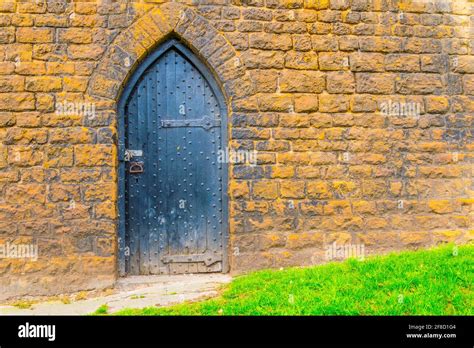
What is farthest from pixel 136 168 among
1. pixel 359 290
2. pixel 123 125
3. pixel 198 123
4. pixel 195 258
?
pixel 359 290

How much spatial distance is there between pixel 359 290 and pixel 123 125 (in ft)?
11.0

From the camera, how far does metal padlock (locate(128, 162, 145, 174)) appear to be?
559 centimetres

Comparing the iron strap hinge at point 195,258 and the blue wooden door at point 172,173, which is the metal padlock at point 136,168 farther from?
the iron strap hinge at point 195,258

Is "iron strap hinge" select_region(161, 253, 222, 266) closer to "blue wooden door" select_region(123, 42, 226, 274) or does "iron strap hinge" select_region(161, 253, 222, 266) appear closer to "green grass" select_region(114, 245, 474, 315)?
"blue wooden door" select_region(123, 42, 226, 274)

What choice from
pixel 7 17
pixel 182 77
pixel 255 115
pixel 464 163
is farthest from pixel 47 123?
pixel 464 163

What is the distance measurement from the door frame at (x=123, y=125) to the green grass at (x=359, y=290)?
798 millimetres

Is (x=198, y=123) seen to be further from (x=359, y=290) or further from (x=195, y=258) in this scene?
(x=359, y=290)

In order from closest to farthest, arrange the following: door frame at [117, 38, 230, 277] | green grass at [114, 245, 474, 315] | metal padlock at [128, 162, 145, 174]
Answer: green grass at [114, 245, 474, 315] < door frame at [117, 38, 230, 277] < metal padlock at [128, 162, 145, 174]

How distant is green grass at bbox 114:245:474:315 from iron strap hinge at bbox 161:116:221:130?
194cm

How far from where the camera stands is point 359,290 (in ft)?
14.0

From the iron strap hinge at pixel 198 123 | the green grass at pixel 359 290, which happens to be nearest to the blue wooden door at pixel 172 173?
the iron strap hinge at pixel 198 123

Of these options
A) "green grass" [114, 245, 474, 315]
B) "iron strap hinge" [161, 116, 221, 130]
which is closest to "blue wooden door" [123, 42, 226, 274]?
"iron strap hinge" [161, 116, 221, 130]

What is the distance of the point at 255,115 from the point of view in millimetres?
5562

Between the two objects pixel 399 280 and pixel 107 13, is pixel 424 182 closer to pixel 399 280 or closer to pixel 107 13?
pixel 399 280
